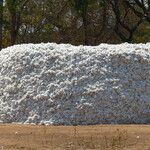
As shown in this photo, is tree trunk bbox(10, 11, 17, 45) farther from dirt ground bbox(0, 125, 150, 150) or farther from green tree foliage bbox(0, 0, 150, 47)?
dirt ground bbox(0, 125, 150, 150)

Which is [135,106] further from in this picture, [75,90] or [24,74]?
[24,74]

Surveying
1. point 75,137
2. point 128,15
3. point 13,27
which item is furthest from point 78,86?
point 128,15

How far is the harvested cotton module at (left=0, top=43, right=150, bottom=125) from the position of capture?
10656 mm

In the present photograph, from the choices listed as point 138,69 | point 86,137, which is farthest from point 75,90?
point 86,137

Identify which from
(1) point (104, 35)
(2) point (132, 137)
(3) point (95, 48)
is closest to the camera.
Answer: (2) point (132, 137)

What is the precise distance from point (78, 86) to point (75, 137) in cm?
224

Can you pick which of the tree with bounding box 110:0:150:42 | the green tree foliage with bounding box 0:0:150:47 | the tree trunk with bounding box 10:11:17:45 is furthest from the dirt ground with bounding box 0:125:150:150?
the green tree foliage with bounding box 0:0:150:47

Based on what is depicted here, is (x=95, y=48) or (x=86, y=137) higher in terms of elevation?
(x=95, y=48)

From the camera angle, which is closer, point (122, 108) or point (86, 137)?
point (86, 137)

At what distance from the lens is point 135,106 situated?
10.7m

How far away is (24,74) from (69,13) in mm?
17061

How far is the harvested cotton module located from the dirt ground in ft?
1.69

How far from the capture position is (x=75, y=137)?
28.6 feet

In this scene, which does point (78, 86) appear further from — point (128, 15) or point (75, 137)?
point (128, 15)
